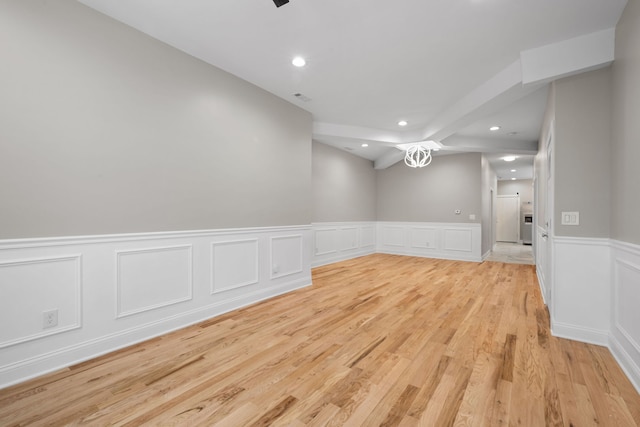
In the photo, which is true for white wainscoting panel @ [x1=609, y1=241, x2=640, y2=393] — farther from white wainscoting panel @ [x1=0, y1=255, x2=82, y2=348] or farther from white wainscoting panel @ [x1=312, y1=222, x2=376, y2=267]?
white wainscoting panel @ [x1=312, y1=222, x2=376, y2=267]

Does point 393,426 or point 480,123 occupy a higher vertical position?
point 480,123

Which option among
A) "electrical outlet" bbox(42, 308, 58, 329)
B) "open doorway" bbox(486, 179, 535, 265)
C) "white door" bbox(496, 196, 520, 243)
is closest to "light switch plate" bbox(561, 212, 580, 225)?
"electrical outlet" bbox(42, 308, 58, 329)

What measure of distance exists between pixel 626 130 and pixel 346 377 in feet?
8.83

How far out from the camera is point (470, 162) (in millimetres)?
6668

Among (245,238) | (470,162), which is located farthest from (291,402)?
(470,162)

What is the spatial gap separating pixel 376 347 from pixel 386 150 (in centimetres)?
547

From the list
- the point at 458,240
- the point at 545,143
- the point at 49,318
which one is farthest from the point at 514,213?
the point at 49,318

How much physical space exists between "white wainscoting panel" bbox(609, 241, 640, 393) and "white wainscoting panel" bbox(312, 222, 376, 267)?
4.46m

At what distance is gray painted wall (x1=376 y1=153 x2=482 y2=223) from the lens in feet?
21.9

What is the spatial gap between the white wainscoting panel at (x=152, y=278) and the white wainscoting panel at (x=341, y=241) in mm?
3366

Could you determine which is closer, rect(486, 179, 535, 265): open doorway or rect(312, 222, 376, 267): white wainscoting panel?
rect(312, 222, 376, 267): white wainscoting panel

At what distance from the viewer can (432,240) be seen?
23.5 feet

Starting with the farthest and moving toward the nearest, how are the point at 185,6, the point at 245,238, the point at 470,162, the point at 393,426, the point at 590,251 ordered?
1. the point at 470,162
2. the point at 245,238
3. the point at 590,251
4. the point at 185,6
5. the point at 393,426

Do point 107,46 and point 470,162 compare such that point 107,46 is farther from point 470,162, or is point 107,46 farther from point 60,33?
point 470,162
